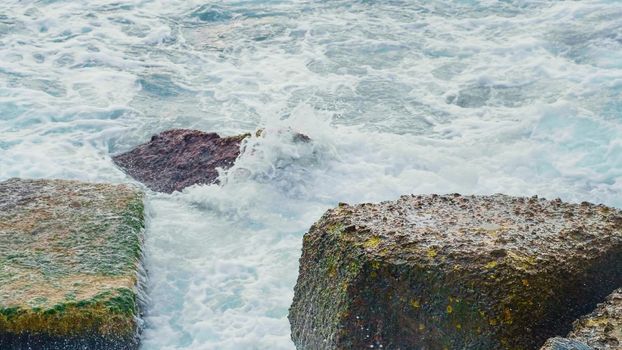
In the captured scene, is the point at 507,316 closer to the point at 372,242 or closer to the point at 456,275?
the point at 456,275

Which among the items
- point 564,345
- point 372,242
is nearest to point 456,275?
point 372,242

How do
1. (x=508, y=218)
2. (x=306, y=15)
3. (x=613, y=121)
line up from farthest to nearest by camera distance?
1. (x=306, y=15)
2. (x=613, y=121)
3. (x=508, y=218)

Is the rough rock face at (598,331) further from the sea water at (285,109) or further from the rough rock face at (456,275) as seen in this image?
the sea water at (285,109)

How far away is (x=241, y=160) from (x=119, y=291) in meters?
2.31

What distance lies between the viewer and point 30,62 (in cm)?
940

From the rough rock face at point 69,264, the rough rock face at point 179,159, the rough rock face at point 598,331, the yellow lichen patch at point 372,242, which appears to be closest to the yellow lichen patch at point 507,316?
the rough rock face at point 598,331

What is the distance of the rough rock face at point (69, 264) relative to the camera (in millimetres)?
3980

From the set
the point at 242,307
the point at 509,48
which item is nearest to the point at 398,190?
the point at 242,307

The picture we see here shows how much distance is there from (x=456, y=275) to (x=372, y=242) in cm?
46

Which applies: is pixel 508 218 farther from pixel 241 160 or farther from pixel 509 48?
pixel 509 48

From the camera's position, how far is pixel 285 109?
8.08 metres

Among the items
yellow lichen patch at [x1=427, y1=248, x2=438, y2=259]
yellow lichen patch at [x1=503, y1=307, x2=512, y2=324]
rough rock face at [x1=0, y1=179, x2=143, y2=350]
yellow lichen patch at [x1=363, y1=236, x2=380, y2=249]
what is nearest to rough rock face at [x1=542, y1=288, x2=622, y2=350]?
yellow lichen patch at [x1=503, y1=307, x2=512, y2=324]

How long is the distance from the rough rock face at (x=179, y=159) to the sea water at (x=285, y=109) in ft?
0.45

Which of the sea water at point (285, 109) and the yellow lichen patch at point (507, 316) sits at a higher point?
the yellow lichen patch at point (507, 316)
